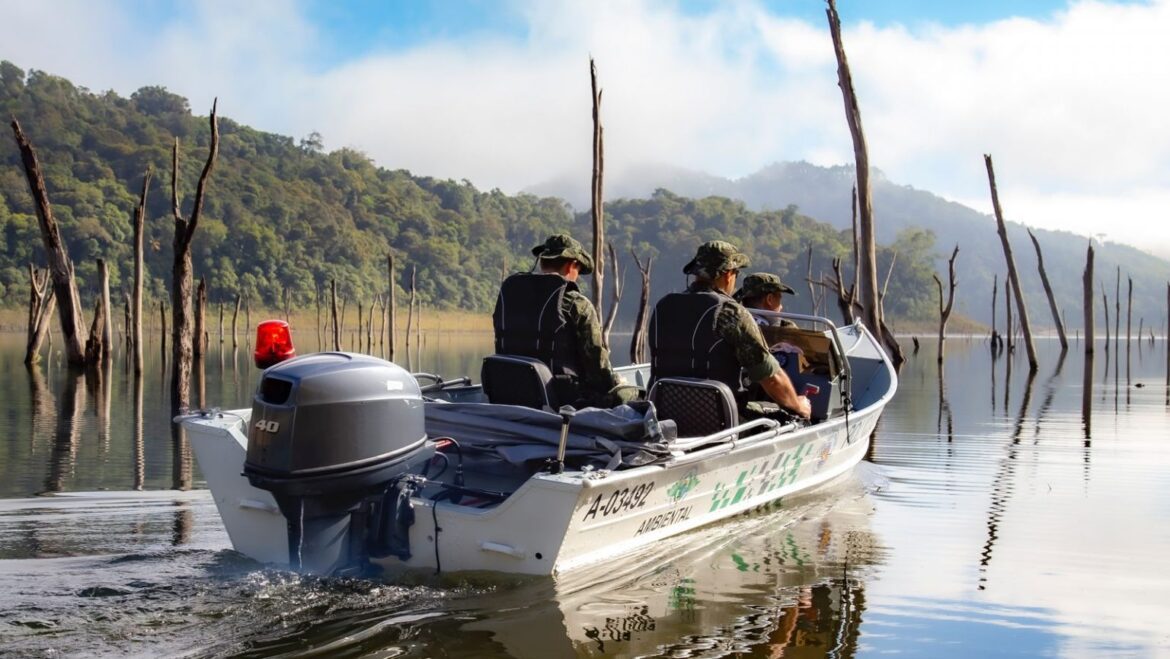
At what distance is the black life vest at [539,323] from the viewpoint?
7.63 meters

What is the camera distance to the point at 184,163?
93562 mm

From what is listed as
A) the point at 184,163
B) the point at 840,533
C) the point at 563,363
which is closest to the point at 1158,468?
the point at 840,533

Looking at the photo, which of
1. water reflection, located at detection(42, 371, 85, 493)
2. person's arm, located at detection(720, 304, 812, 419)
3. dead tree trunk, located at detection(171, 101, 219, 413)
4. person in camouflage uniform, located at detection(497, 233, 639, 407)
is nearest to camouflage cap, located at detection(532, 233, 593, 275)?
person in camouflage uniform, located at detection(497, 233, 639, 407)

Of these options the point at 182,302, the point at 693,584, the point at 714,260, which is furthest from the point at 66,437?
the point at 693,584

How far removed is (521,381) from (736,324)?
58.3 inches

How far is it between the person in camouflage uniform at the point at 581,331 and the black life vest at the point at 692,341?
0.53 meters

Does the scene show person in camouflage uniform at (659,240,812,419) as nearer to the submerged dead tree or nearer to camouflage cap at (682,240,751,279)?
camouflage cap at (682,240,751,279)

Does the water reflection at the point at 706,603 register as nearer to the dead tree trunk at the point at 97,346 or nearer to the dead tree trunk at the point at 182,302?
the dead tree trunk at the point at 182,302

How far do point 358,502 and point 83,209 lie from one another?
78.2 metres

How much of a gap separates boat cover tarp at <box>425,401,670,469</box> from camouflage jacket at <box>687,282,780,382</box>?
1.22m

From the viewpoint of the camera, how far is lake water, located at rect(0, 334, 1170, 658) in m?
5.63

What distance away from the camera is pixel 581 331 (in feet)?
25.2

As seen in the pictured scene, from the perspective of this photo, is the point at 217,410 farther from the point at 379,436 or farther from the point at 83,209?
the point at 83,209

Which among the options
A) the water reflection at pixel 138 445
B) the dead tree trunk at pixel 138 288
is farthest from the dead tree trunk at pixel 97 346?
the water reflection at pixel 138 445
